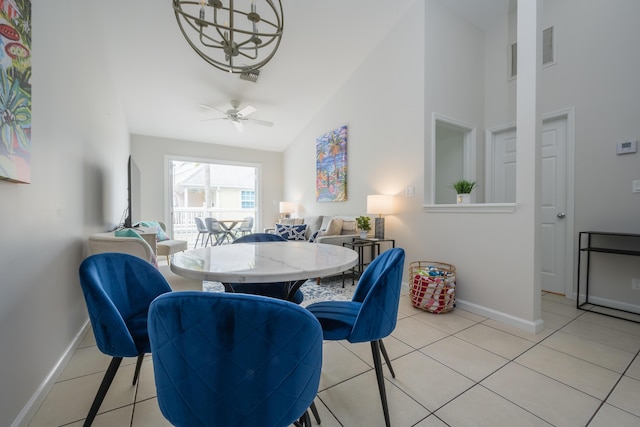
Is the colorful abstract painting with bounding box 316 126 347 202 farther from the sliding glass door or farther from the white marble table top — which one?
the white marble table top

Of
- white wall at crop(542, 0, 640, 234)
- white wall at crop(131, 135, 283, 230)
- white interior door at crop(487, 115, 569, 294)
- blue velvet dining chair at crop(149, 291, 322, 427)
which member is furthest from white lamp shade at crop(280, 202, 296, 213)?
blue velvet dining chair at crop(149, 291, 322, 427)

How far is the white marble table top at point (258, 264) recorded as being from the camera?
1.00 m

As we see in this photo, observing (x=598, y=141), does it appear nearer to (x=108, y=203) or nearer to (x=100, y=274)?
(x=100, y=274)

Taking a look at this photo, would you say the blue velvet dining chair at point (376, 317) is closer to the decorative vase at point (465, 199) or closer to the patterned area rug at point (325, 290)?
the patterned area rug at point (325, 290)

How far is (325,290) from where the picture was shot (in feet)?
10.6

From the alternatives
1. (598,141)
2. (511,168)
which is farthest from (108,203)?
(598,141)

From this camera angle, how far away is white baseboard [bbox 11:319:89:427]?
1.18 meters

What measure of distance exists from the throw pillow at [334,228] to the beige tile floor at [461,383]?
1873mm

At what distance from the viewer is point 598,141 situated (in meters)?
2.66

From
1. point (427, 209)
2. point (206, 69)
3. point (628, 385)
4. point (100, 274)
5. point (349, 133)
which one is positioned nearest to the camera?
point (100, 274)

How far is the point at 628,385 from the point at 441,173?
298 centimetres

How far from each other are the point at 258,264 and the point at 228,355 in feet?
1.86

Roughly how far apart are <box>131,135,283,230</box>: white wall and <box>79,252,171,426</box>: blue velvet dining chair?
15.6 feet

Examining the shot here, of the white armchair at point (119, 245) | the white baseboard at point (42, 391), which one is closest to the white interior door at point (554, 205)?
the white armchair at point (119, 245)
